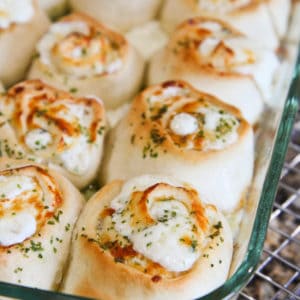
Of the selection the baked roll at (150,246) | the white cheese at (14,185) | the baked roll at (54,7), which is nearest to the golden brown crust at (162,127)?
the baked roll at (150,246)

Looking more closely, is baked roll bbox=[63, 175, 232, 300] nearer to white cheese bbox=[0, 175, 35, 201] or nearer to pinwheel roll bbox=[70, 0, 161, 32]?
white cheese bbox=[0, 175, 35, 201]

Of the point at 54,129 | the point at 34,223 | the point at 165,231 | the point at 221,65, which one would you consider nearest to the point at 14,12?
the point at 54,129

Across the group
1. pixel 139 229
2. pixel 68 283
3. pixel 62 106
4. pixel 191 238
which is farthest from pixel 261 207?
pixel 62 106

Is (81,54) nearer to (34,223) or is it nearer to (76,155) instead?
(76,155)

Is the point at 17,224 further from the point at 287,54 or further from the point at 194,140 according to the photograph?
the point at 287,54

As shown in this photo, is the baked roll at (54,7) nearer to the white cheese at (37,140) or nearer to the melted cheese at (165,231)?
the white cheese at (37,140)
